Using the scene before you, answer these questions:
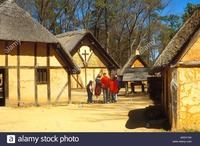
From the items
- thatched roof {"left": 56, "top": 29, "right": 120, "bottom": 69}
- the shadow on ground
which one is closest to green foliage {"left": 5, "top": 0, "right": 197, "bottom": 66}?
thatched roof {"left": 56, "top": 29, "right": 120, "bottom": 69}

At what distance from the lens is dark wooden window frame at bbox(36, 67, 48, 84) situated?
19.5 metres

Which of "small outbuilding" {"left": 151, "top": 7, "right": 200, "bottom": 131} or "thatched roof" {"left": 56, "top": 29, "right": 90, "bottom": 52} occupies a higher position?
"thatched roof" {"left": 56, "top": 29, "right": 90, "bottom": 52}

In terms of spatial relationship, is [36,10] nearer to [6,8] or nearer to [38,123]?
[6,8]

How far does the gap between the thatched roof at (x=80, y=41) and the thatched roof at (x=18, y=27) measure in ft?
30.7

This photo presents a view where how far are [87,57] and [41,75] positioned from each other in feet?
44.8

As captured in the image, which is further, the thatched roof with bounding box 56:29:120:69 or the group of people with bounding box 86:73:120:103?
the thatched roof with bounding box 56:29:120:69

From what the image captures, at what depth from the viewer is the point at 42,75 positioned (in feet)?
64.4

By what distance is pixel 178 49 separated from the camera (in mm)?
10477

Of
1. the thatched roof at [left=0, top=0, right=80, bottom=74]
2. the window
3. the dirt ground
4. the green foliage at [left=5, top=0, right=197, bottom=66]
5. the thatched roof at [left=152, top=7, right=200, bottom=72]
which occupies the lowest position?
the dirt ground

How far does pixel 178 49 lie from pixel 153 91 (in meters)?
12.4

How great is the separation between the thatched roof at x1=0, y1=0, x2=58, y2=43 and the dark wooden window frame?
171cm

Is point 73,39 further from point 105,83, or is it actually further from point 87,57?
point 105,83

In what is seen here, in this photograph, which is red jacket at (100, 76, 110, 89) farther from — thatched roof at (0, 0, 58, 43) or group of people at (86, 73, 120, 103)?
thatched roof at (0, 0, 58, 43)

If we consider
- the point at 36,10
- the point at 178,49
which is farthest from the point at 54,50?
the point at 36,10
